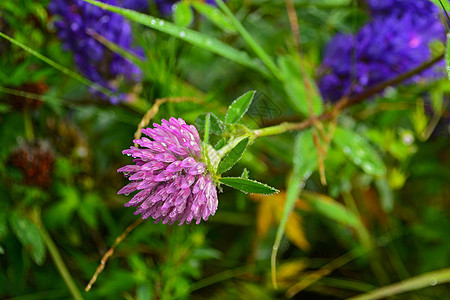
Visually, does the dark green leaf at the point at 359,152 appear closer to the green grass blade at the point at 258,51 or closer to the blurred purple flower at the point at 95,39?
the green grass blade at the point at 258,51

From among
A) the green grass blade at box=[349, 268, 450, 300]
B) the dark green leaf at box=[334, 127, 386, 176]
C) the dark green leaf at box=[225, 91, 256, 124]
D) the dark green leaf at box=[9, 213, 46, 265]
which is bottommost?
the green grass blade at box=[349, 268, 450, 300]

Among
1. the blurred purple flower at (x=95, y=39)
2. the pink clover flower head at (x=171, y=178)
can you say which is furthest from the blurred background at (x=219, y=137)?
the pink clover flower head at (x=171, y=178)

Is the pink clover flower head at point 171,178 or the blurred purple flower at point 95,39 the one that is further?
the blurred purple flower at point 95,39

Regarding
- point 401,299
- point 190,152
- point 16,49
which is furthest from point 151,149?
point 401,299

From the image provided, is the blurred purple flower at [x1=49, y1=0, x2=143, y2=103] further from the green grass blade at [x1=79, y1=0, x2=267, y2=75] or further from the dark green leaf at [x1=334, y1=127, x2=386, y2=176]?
the dark green leaf at [x1=334, y1=127, x2=386, y2=176]

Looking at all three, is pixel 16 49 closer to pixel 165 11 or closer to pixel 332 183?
pixel 165 11

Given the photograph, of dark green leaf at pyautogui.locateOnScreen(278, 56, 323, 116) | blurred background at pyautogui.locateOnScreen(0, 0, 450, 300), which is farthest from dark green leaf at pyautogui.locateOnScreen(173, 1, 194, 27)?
dark green leaf at pyautogui.locateOnScreen(278, 56, 323, 116)

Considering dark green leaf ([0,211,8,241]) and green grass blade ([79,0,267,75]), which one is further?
dark green leaf ([0,211,8,241])
